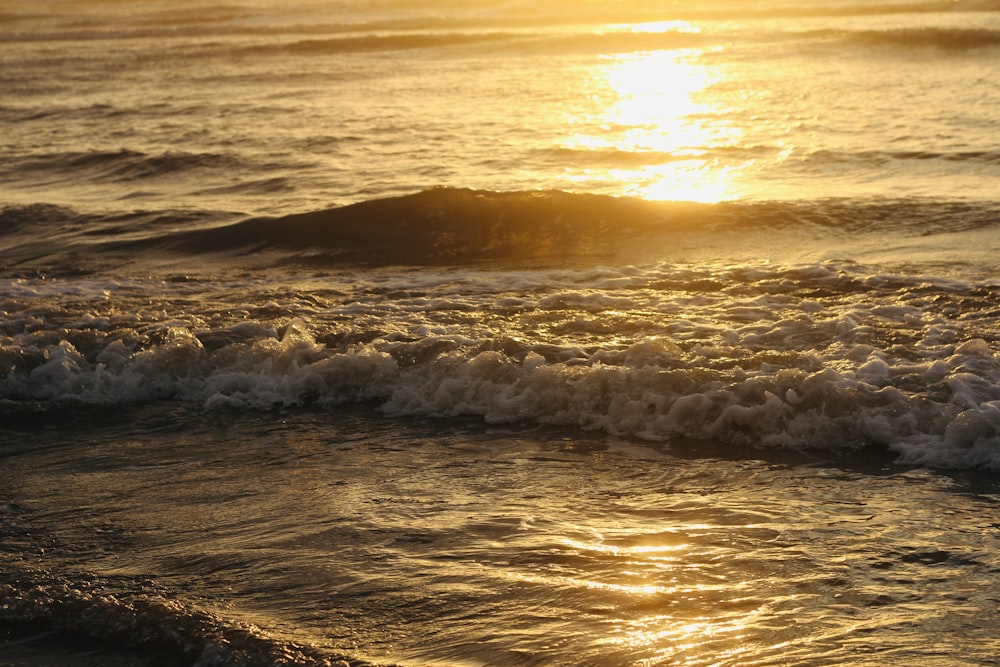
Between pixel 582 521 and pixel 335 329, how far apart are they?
314 centimetres

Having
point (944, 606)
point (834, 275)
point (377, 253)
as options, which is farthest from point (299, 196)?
point (944, 606)

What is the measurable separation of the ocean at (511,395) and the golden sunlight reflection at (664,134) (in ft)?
0.39

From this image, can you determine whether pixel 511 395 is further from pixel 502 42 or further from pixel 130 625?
pixel 502 42

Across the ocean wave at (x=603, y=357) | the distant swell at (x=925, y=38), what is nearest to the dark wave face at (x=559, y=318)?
the ocean wave at (x=603, y=357)

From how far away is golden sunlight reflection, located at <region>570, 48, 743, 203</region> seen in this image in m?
12.0

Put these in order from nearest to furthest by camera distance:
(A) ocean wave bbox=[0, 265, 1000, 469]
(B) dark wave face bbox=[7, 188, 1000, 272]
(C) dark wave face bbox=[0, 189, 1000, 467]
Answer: (A) ocean wave bbox=[0, 265, 1000, 469] → (C) dark wave face bbox=[0, 189, 1000, 467] → (B) dark wave face bbox=[7, 188, 1000, 272]

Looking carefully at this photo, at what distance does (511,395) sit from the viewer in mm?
6254

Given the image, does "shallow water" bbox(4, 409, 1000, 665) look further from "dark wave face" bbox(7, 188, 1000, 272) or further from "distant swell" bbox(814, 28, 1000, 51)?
"distant swell" bbox(814, 28, 1000, 51)

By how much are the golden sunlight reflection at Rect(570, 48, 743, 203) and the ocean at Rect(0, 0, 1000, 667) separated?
12cm

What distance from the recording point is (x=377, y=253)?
33.2 feet

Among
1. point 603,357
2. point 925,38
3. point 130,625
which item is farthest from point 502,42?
point 130,625

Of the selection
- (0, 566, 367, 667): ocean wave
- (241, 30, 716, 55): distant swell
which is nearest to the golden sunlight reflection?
(241, 30, 716, 55): distant swell

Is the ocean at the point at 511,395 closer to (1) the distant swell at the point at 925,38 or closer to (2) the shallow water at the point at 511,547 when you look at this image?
(2) the shallow water at the point at 511,547

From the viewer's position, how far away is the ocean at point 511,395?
4.04 meters
